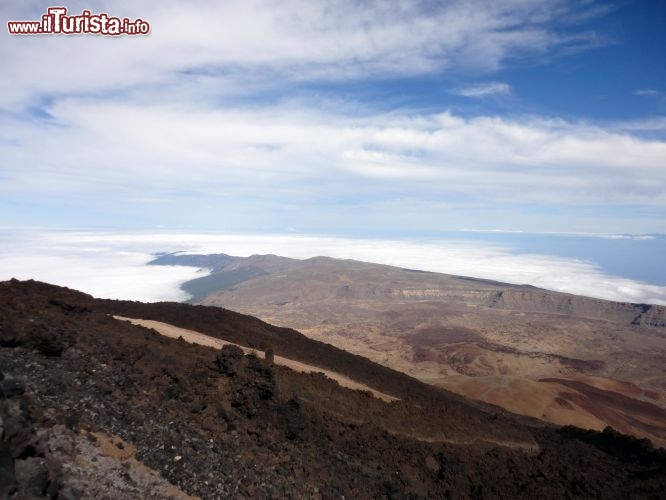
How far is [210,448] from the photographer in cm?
938

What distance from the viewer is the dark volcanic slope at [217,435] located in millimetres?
7516

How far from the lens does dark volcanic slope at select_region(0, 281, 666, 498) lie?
24.7ft

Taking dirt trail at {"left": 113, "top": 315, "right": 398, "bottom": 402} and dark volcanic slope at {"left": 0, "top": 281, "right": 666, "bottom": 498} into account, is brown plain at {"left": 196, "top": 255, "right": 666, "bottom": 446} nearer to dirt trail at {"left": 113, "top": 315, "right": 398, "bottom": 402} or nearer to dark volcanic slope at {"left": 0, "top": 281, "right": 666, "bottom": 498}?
dirt trail at {"left": 113, "top": 315, "right": 398, "bottom": 402}

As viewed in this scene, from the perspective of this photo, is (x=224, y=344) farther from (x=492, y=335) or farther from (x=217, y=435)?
(x=492, y=335)

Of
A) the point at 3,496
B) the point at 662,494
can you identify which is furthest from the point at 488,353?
the point at 3,496

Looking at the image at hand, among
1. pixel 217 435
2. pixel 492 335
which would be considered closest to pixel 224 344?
pixel 217 435

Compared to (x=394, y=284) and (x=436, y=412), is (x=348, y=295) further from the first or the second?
(x=436, y=412)

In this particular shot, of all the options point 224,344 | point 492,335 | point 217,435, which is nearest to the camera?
point 217,435

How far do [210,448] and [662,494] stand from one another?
1320 centimetres

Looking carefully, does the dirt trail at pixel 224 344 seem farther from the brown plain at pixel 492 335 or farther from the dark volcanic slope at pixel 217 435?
the brown plain at pixel 492 335

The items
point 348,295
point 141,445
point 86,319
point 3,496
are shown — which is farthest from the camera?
point 348,295

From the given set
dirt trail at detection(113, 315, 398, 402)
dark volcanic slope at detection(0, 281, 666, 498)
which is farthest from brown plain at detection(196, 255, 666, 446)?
dark volcanic slope at detection(0, 281, 666, 498)

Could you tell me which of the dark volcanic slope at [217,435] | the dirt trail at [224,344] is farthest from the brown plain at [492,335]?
the dark volcanic slope at [217,435]

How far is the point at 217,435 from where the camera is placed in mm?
9891
